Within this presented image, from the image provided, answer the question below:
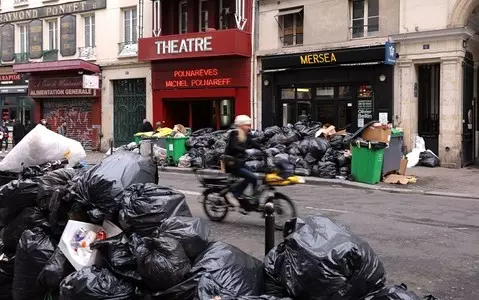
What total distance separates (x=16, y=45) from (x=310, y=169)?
2042cm

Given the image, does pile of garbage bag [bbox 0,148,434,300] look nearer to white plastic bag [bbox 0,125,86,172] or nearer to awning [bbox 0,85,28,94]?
white plastic bag [bbox 0,125,86,172]

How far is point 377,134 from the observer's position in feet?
42.7

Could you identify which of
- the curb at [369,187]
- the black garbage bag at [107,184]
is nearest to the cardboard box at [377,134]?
the curb at [369,187]

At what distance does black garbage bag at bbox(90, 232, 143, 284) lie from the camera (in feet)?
11.6

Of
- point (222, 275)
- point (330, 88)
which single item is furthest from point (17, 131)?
point (222, 275)

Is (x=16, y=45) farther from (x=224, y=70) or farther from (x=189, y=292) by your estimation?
(x=189, y=292)

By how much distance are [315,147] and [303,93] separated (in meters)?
4.84

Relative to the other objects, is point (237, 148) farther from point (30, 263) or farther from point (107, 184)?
point (30, 263)

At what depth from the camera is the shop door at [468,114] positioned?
16.3 metres

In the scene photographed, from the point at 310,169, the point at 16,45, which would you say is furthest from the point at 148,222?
the point at 16,45

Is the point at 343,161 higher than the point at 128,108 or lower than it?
lower

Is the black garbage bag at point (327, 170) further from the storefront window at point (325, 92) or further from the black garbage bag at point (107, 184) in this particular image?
the black garbage bag at point (107, 184)

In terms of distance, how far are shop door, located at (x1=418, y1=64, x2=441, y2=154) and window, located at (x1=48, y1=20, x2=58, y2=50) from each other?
18.4 metres

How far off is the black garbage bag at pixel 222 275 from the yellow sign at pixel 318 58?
15.3 m
